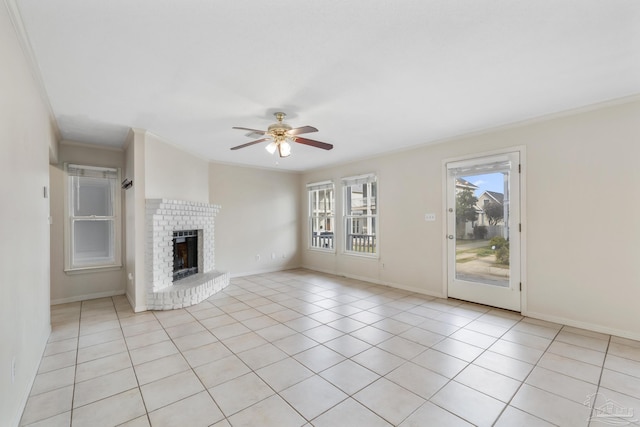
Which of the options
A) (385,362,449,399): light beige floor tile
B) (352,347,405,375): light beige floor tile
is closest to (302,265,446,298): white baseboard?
(352,347,405,375): light beige floor tile

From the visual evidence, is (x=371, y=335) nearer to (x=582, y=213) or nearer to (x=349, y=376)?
(x=349, y=376)

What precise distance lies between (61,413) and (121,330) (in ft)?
4.91

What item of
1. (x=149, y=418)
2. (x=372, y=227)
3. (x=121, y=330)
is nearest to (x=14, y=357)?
(x=149, y=418)

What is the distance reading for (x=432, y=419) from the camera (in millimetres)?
1856

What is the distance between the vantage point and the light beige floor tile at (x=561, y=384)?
2096mm

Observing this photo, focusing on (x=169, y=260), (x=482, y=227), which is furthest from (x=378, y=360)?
(x=169, y=260)

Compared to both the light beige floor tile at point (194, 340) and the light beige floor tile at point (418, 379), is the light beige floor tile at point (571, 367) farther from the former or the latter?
the light beige floor tile at point (194, 340)

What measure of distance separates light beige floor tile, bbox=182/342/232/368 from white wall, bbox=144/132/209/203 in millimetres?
2301

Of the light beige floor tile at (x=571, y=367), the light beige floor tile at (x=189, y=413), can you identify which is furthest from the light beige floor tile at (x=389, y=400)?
the light beige floor tile at (x=571, y=367)

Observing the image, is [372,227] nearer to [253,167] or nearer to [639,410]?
[253,167]

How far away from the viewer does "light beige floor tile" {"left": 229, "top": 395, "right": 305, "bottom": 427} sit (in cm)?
183

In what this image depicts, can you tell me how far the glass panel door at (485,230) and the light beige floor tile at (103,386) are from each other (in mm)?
4132

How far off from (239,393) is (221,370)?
40cm

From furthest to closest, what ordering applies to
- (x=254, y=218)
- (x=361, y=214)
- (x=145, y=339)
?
(x=254, y=218) → (x=361, y=214) → (x=145, y=339)
